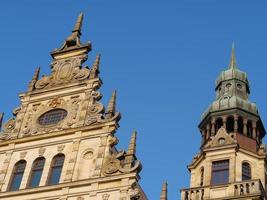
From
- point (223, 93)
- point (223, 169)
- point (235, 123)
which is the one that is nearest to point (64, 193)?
point (223, 169)

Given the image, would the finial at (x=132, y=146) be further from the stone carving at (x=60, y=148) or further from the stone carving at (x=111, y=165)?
the stone carving at (x=60, y=148)

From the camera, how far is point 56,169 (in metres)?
24.1

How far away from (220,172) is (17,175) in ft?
29.4

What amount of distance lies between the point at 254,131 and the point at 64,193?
12165 millimetres

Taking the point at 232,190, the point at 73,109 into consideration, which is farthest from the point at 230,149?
the point at 73,109

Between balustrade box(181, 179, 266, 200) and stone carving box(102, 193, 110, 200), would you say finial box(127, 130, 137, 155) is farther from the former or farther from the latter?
balustrade box(181, 179, 266, 200)

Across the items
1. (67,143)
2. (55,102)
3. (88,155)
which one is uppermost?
(55,102)

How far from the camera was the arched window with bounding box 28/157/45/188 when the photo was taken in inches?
944

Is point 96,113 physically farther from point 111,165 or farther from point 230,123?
point 230,123

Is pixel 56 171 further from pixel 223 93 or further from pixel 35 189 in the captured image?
pixel 223 93

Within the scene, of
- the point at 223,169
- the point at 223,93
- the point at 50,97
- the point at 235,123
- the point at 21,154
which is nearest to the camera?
the point at 21,154

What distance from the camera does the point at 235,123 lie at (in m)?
31.7

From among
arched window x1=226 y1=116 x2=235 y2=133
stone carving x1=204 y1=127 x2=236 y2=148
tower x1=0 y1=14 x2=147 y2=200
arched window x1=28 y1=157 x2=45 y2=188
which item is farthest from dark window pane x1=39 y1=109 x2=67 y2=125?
arched window x1=226 y1=116 x2=235 y2=133

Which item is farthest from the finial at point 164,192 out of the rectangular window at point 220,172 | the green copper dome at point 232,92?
the green copper dome at point 232,92
